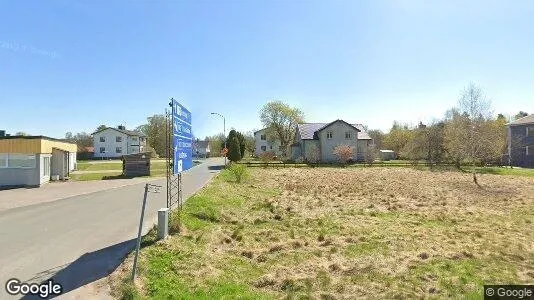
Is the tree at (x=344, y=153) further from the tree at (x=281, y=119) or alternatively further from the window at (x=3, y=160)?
the window at (x=3, y=160)

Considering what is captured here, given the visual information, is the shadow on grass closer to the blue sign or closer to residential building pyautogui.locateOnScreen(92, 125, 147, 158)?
the blue sign

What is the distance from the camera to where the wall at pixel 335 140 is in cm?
5834

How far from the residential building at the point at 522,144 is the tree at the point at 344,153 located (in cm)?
2307

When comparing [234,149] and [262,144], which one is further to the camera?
[262,144]

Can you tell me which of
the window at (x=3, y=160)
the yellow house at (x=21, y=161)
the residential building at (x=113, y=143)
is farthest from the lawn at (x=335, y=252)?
the residential building at (x=113, y=143)

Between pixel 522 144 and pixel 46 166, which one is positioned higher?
pixel 522 144

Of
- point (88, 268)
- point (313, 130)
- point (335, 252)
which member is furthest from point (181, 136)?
point (313, 130)

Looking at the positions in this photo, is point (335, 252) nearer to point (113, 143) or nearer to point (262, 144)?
point (262, 144)

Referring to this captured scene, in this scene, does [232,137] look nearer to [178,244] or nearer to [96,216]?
[96,216]

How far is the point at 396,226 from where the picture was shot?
12992 millimetres

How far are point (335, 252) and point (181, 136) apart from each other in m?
6.60

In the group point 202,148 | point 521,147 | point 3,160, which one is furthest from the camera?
point 202,148

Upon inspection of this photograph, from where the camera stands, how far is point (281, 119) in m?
80.2

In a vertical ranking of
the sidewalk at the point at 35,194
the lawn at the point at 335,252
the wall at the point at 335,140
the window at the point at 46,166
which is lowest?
the lawn at the point at 335,252
